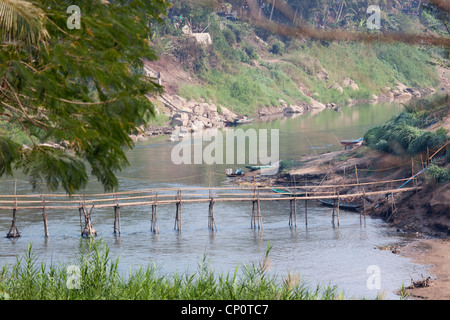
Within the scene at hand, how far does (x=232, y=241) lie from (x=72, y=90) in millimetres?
18803

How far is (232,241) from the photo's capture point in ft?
94.8

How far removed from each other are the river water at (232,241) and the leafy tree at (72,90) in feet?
29.4

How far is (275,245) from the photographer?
28.2 meters

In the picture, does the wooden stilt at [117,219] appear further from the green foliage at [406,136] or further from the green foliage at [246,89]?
the green foliage at [246,89]

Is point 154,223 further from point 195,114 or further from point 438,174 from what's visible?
point 195,114

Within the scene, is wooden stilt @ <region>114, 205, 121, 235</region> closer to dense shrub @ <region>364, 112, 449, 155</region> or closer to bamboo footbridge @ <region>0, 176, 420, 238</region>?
bamboo footbridge @ <region>0, 176, 420, 238</region>

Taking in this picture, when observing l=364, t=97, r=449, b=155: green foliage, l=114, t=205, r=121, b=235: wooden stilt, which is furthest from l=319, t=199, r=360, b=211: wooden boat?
l=114, t=205, r=121, b=235: wooden stilt

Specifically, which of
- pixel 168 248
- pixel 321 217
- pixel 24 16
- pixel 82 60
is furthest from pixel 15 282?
pixel 321 217

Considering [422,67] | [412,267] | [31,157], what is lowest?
[412,267]

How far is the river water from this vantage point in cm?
2420

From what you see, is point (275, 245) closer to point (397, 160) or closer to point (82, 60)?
point (397, 160)

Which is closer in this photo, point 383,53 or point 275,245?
point 275,245
